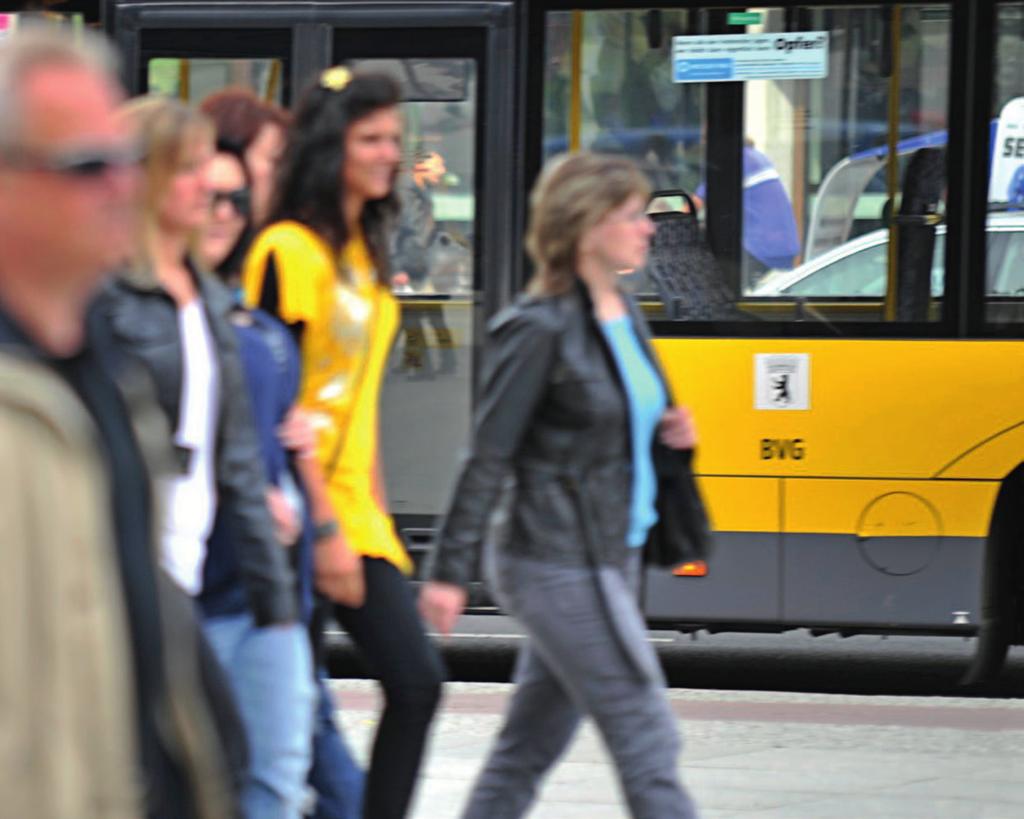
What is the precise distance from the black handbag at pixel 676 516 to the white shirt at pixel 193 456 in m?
1.18

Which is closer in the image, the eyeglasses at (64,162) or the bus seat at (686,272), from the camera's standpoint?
the eyeglasses at (64,162)

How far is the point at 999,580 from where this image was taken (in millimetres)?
7891

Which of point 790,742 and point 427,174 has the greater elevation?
point 427,174

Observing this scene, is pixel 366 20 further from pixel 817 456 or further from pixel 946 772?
pixel 946 772

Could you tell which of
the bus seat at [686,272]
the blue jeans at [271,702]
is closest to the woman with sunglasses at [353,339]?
the blue jeans at [271,702]

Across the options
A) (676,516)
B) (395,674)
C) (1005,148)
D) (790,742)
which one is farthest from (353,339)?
(1005,148)

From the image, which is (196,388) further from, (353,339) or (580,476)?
(580,476)

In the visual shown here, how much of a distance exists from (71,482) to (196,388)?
5.76ft

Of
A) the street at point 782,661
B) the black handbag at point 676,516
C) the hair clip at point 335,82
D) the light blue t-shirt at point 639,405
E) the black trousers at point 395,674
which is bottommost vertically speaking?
the street at point 782,661

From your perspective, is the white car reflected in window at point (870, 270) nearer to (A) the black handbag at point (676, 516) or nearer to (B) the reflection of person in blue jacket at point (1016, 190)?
(B) the reflection of person in blue jacket at point (1016, 190)

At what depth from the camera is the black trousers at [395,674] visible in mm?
4453

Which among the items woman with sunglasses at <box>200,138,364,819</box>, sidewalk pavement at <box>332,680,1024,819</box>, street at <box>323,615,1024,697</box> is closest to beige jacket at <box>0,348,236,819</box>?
woman with sunglasses at <box>200,138,364,819</box>

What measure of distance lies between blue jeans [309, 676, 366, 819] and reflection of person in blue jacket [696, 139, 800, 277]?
3.89 m

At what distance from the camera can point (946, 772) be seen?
638cm
